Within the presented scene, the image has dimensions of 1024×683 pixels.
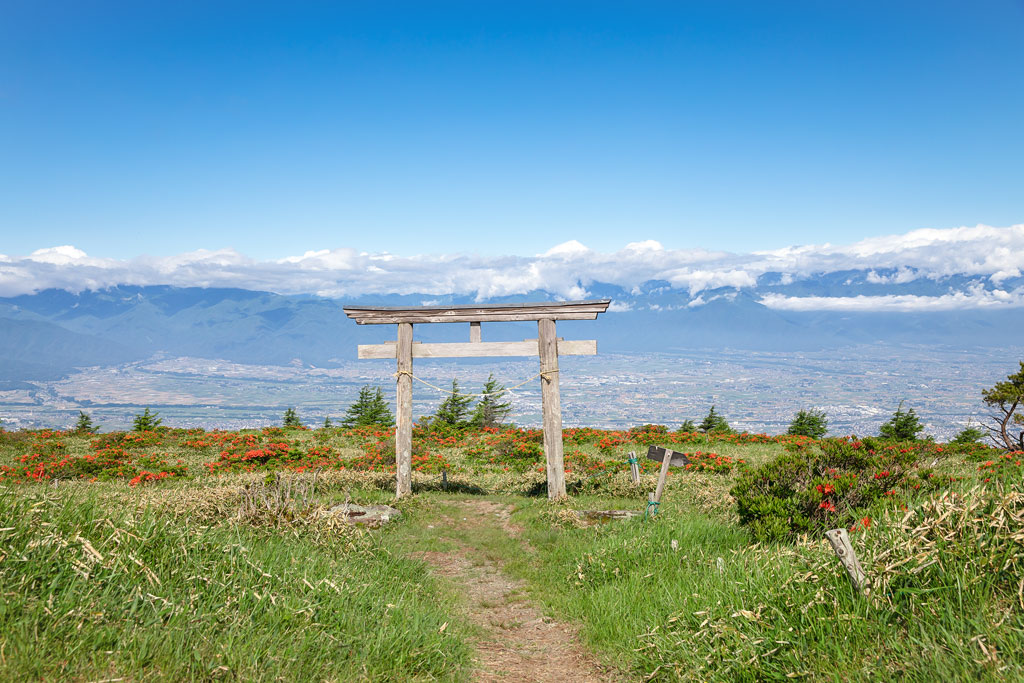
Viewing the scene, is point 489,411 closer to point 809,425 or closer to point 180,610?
point 809,425

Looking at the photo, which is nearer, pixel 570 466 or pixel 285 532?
pixel 285 532

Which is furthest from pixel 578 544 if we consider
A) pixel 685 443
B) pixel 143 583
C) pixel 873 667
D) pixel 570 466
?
pixel 685 443

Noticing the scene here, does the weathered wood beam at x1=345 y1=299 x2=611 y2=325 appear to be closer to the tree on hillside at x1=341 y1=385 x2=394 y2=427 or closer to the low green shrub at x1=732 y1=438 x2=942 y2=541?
the low green shrub at x1=732 y1=438 x2=942 y2=541

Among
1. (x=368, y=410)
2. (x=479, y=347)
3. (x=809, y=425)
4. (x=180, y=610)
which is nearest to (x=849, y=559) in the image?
(x=180, y=610)

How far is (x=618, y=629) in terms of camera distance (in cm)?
512

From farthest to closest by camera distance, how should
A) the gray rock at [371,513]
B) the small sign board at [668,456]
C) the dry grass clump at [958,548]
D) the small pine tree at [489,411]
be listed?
the small pine tree at [489,411] → the small sign board at [668,456] → the gray rock at [371,513] → the dry grass clump at [958,548]

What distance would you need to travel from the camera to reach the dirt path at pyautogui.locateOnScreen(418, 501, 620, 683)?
186 inches

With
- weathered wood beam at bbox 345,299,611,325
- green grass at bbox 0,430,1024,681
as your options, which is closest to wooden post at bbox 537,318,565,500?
weathered wood beam at bbox 345,299,611,325

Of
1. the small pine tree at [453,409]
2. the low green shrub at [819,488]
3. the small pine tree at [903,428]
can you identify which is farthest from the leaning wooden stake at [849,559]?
the small pine tree at [903,428]

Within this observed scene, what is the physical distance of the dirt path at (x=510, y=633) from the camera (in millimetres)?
4734

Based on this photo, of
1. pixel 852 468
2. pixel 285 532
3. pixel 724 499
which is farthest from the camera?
pixel 724 499

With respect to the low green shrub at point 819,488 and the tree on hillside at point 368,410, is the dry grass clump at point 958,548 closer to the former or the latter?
the low green shrub at point 819,488

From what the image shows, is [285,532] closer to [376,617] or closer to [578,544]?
[376,617]

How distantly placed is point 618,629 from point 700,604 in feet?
2.62
